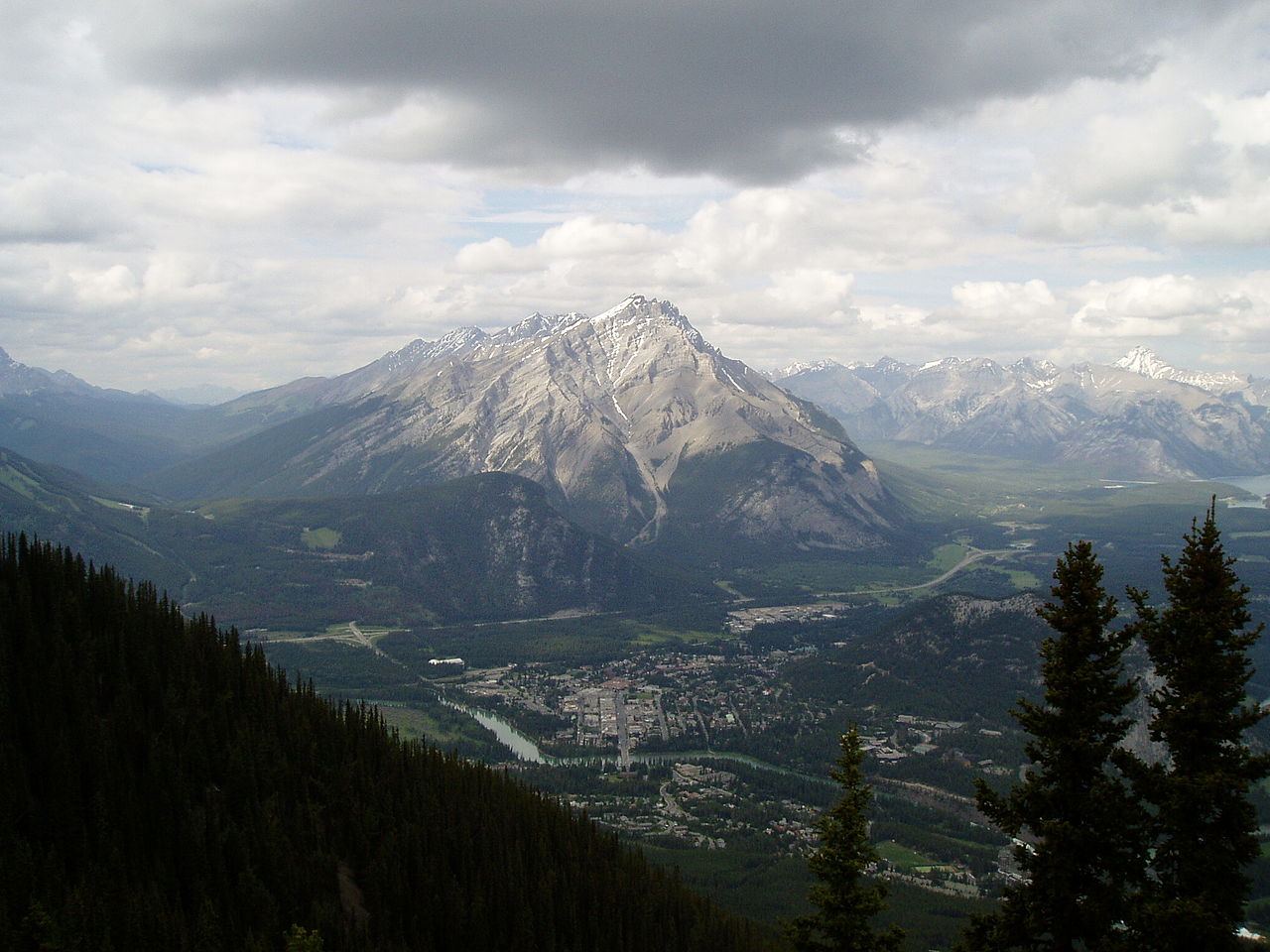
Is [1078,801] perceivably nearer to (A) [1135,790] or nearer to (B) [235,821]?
(A) [1135,790]

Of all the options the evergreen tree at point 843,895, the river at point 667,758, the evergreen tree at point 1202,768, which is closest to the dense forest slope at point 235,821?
the evergreen tree at point 843,895

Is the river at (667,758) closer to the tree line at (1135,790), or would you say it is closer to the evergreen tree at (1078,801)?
the evergreen tree at (1078,801)

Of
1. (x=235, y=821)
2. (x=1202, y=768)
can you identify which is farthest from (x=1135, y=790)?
(x=235, y=821)

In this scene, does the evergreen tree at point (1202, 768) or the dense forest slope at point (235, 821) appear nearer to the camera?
the evergreen tree at point (1202, 768)

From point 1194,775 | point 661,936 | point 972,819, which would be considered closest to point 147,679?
point 661,936

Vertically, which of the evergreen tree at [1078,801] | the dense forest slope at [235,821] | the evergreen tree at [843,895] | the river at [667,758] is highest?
the evergreen tree at [1078,801]

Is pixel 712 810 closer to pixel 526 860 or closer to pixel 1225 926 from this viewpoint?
pixel 526 860
